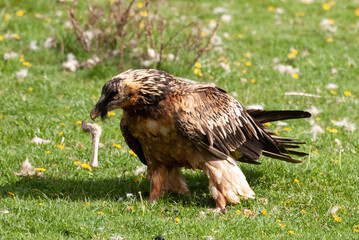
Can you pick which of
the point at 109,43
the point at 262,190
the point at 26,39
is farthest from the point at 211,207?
the point at 26,39

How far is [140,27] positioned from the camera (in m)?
10.7

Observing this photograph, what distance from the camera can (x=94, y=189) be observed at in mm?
6297

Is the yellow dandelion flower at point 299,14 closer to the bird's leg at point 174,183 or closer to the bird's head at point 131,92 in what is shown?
the bird's leg at point 174,183

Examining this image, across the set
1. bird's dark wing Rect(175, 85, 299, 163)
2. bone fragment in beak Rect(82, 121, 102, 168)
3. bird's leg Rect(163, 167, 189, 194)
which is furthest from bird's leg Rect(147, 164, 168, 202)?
bone fragment in beak Rect(82, 121, 102, 168)

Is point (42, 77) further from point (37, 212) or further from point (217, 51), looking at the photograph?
point (37, 212)

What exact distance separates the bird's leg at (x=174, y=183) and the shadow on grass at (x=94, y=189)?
6 centimetres

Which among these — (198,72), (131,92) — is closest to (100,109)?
(131,92)

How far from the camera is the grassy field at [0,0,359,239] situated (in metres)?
5.43

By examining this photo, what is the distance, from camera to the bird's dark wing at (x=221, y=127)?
564 cm

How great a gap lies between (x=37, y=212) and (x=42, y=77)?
4.25 m

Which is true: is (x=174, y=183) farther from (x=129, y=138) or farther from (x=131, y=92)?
(x=131, y=92)

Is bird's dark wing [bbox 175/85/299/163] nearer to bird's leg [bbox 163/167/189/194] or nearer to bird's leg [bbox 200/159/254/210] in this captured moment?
bird's leg [bbox 200/159/254/210]

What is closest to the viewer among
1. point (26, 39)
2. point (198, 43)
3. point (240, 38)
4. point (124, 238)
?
point (124, 238)

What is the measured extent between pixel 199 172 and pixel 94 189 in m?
1.28
